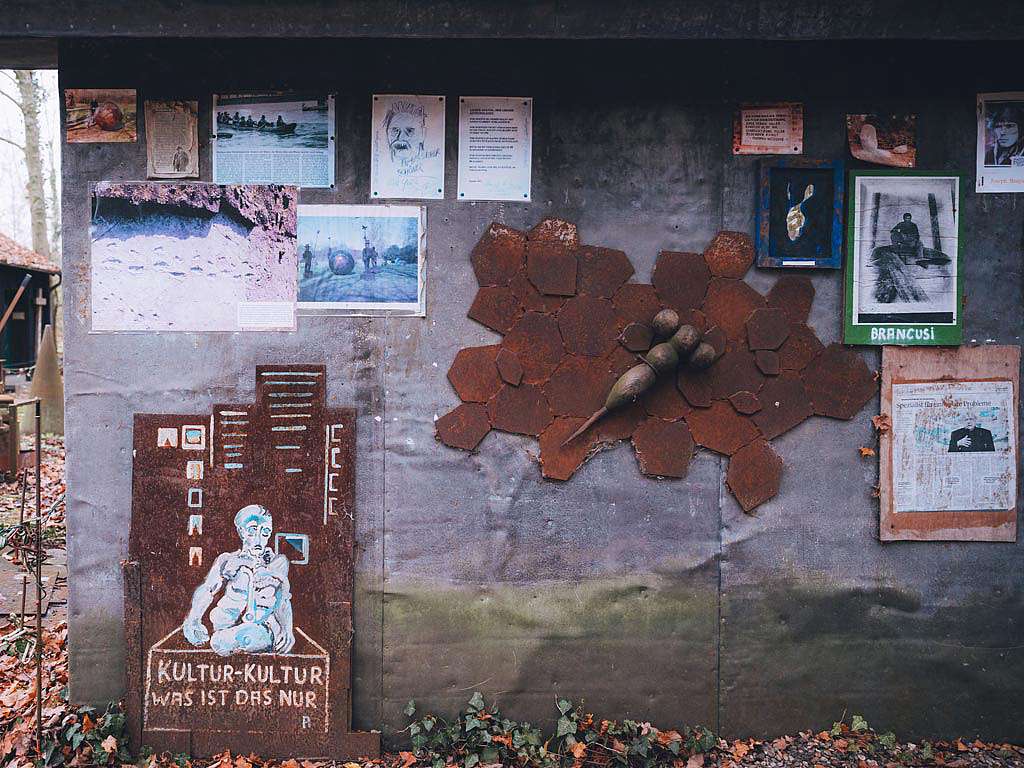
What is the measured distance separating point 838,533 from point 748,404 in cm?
81

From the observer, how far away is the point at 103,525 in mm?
3119

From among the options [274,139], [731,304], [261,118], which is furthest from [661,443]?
[261,118]

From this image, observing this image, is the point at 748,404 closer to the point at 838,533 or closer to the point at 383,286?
the point at 838,533

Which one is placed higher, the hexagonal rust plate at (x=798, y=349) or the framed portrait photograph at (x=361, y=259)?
the framed portrait photograph at (x=361, y=259)

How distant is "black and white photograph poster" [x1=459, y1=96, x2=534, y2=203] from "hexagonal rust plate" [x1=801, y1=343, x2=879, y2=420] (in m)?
1.66

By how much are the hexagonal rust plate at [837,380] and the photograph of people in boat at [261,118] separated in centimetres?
268

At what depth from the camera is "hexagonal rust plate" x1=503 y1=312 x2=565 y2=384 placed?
3.13m

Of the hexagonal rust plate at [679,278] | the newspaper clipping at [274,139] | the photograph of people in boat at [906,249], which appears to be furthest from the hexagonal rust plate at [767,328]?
the newspaper clipping at [274,139]

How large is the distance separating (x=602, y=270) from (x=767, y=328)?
859mm

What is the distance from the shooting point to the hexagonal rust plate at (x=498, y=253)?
123 inches

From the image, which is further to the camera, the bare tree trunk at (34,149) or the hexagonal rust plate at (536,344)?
the bare tree trunk at (34,149)

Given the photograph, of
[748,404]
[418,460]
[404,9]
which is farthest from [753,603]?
[404,9]

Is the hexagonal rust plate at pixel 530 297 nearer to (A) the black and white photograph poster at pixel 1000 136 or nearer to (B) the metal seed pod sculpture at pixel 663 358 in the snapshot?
(B) the metal seed pod sculpture at pixel 663 358

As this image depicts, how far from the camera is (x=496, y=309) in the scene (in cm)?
313
